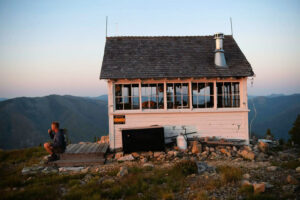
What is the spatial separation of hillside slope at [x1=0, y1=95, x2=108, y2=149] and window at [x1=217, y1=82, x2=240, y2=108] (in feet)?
250

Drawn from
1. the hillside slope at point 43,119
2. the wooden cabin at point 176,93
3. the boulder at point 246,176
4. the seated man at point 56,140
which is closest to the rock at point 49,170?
the seated man at point 56,140

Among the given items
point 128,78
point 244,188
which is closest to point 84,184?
point 244,188

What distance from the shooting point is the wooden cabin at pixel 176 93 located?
438 inches

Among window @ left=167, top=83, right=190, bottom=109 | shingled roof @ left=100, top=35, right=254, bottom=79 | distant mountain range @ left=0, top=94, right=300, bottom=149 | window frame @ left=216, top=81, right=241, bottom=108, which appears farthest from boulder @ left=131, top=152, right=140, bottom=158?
distant mountain range @ left=0, top=94, right=300, bottom=149

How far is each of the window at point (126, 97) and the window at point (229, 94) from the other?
4563 mm

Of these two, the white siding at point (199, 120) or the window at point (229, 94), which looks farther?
the window at point (229, 94)

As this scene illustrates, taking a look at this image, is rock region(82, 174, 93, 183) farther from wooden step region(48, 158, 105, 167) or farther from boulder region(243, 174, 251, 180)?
boulder region(243, 174, 251, 180)

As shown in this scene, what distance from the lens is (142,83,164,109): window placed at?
11.5 m

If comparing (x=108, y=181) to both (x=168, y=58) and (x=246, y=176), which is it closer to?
(x=246, y=176)

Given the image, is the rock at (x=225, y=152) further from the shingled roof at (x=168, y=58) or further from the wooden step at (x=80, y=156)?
the wooden step at (x=80, y=156)

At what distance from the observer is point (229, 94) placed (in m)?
12.1

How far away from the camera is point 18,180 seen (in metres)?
7.19

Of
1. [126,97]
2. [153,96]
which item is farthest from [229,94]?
[126,97]

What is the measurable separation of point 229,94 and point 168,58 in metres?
3.95
